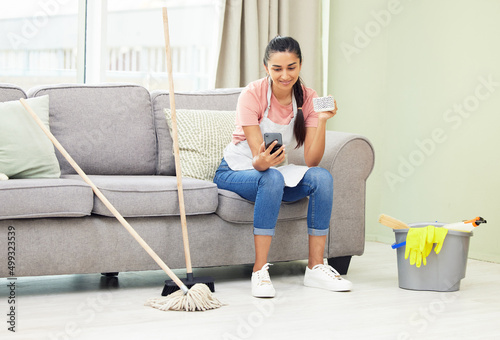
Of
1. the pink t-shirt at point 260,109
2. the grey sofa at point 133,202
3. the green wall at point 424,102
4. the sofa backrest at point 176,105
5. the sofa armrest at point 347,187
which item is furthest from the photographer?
the green wall at point 424,102

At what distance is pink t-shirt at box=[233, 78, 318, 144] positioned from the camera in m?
2.50

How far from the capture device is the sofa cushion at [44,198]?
2.16 metres

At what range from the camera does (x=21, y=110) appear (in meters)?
2.53

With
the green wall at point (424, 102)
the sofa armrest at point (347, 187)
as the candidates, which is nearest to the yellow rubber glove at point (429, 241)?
the sofa armrest at point (347, 187)

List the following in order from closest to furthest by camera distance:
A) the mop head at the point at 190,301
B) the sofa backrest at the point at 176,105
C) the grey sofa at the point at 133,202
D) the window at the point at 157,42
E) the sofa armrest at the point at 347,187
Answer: the mop head at the point at 190,301
the grey sofa at the point at 133,202
the sofa armrest at the point at 347,187
the sofa backrest at the point at 176,105
the window at the point at 157,42

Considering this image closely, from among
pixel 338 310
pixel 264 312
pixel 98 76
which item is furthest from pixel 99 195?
pixel 98 76

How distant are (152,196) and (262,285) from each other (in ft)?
1.66

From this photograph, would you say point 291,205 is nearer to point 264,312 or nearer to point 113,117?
point 264,312

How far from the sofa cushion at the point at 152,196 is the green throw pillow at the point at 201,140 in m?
0.29

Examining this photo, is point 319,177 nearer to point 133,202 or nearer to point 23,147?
point 133,202

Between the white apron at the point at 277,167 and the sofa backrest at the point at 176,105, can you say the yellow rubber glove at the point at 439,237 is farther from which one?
the sofa backrest at the point at 176,105

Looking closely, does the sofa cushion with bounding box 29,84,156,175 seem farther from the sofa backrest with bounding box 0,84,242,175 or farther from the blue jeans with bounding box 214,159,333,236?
the blue jeans with bounding box 214,159,333,236

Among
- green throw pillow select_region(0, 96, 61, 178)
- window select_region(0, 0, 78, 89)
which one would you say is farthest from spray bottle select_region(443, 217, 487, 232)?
window select_region(0, 0, 78, 89)

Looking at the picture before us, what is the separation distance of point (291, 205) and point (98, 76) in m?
1.59
